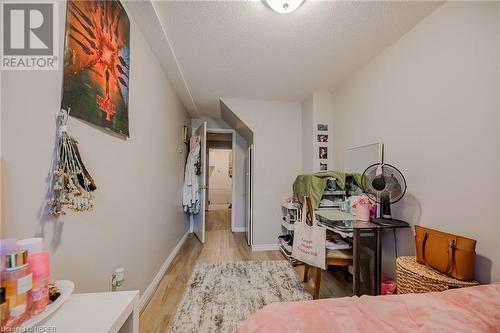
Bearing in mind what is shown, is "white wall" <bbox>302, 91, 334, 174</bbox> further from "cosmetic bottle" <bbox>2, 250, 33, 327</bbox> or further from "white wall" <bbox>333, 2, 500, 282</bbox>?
"cosmetic bottle" <bbox>2, 250, 33, 327</bbox>

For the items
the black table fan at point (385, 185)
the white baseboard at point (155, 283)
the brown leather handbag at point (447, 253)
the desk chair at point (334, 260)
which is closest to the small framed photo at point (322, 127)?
the black table fan at point (385, 185)

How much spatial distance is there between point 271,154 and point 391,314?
2647 millimetres

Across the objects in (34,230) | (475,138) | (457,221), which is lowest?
(457,221)

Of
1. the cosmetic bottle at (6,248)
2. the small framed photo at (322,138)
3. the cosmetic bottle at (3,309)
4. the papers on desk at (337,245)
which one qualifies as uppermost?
the small framed photo at (322,138)

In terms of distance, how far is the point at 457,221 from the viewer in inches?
53.4

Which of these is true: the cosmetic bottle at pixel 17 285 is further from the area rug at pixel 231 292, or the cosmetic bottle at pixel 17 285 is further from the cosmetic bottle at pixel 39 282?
the area rug at pixel 231 292

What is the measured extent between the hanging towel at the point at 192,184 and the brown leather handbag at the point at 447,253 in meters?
3.04

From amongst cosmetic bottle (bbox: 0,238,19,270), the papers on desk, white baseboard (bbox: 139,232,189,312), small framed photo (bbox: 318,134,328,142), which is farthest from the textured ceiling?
white baseboard (bbox: 139,232,189,312)

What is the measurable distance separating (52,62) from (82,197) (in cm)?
60

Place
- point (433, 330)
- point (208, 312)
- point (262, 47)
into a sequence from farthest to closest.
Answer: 1. point (262, 47)
2. point (208, 312)
3. point (433, 330)

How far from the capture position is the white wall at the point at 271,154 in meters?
3.29

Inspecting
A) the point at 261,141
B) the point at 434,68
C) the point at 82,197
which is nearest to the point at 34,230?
the point at 82,197

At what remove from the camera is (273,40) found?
183cm

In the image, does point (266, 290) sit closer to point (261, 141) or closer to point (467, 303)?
point (467, 303)
